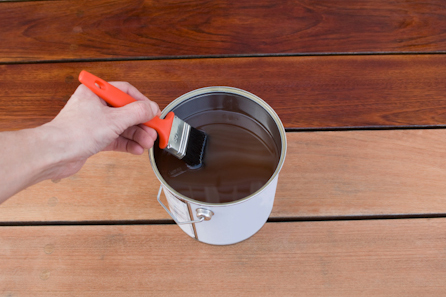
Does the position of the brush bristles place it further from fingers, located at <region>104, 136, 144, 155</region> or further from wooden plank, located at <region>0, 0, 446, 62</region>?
wooden plank, located at <region>0, 0, 446, 62</region>

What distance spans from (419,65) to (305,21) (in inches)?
11.5

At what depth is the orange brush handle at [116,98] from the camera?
0.59m

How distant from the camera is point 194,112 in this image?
2.39 feet

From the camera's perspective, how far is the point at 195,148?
681 millimetres

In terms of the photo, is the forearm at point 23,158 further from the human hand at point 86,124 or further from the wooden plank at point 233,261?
the wooden plank at point 233,261

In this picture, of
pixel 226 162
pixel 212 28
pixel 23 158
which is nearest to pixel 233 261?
pixel 226 162

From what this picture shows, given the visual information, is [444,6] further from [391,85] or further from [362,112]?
[362,112]

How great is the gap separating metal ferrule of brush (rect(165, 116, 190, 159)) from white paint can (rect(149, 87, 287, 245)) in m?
0.03

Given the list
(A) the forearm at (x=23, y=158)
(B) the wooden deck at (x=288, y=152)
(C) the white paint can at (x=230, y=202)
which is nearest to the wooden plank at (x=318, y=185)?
(B) the wooden deck at (x=288, y=152)

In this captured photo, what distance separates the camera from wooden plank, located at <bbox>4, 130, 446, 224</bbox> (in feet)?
2.43

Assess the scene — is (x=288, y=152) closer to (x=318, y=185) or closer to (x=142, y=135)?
(x=318, y=185)

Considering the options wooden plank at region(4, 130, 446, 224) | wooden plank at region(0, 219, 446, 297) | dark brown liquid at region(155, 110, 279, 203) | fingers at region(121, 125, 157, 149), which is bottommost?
wooden plank at region(0, 219, 446, 297)

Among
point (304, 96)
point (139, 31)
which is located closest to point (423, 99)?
point (304, 96)

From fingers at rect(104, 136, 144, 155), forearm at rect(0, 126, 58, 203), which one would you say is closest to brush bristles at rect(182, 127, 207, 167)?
fingers at rect(104, 136, 144, 155)
